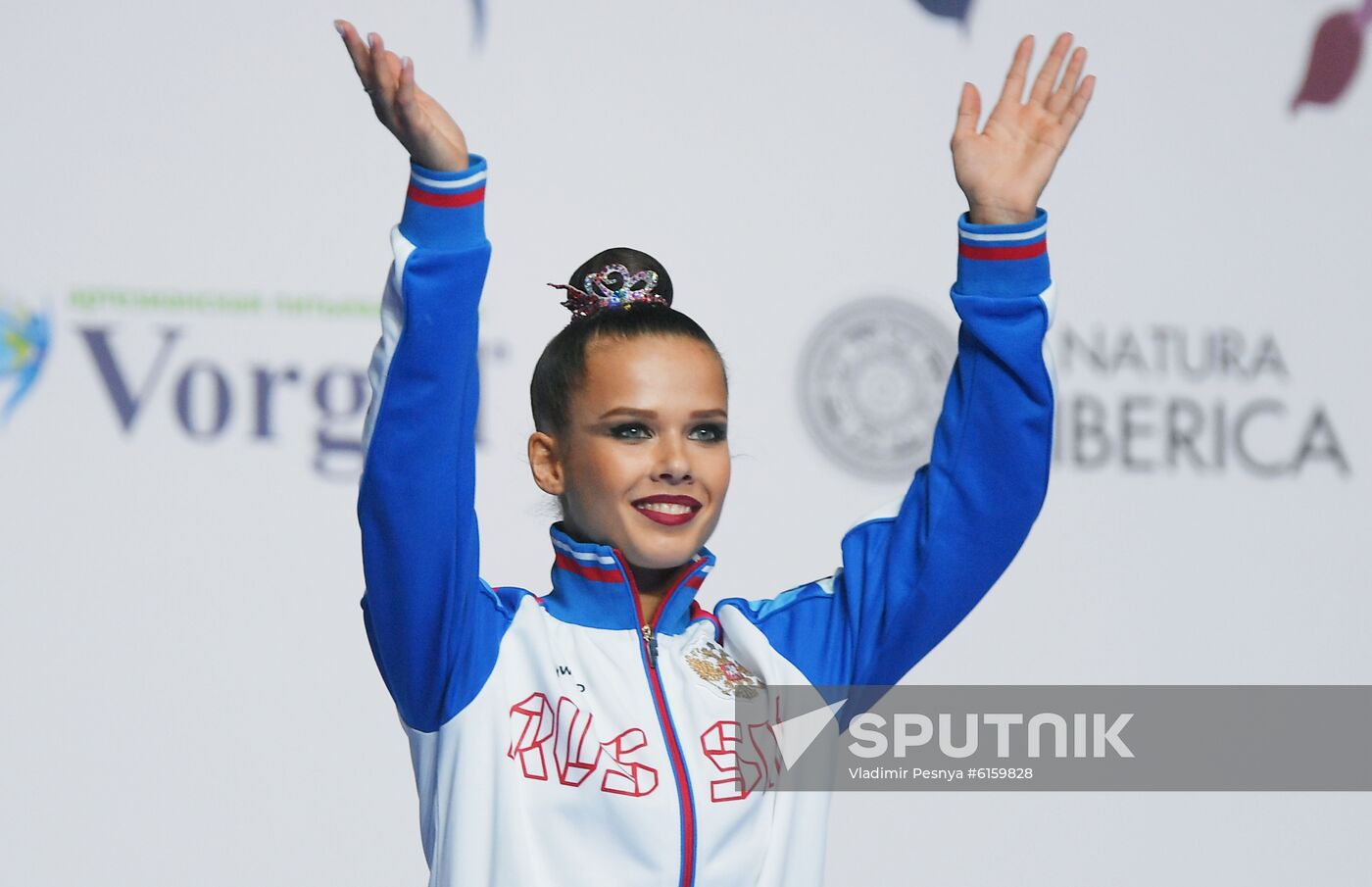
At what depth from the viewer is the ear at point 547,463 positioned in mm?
1463

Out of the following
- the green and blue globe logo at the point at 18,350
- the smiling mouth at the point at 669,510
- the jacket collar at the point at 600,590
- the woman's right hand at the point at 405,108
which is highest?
the woman's right hand at the point at 405,108

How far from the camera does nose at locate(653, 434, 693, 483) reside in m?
1.39

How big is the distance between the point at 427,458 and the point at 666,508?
9.4 inches

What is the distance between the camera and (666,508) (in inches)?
55.4

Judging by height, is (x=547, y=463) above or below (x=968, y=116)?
below

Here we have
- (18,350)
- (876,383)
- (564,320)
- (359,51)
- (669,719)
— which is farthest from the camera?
(876,383)

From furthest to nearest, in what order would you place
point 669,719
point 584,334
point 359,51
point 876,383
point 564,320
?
point 876,383 < point 564,320 < point 584,334 < point 669,719 < point 359,51

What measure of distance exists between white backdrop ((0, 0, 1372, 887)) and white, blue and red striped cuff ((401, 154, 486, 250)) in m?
→ 1.31

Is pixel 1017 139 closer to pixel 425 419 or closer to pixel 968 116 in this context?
pixel 968 116

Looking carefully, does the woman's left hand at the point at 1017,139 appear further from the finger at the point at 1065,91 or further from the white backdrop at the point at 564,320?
the white backdrop at the point at 564,320

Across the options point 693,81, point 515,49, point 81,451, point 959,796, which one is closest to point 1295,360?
point 959,796

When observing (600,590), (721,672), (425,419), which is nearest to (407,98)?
(425,419)

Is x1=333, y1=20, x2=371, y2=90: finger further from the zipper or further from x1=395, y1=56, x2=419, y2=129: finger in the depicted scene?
the zipper

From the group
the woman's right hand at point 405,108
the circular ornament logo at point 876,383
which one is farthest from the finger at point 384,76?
the circular ornament logo at point 876,383
